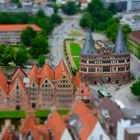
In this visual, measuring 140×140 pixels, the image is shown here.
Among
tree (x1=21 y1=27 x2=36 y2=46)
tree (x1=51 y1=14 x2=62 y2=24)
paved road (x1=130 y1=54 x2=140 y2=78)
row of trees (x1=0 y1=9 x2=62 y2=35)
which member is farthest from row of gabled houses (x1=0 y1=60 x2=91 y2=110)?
tree (x1=51 y1=14 x2=62 y2=24)

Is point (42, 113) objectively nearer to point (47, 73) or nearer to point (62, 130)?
point (47, 73)

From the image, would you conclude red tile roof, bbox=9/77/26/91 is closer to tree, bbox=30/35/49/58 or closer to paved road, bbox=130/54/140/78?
paved road, bbox=130/54/140/78

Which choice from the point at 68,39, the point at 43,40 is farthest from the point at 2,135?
the point at 68,39

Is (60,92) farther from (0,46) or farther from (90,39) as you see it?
(0,46)

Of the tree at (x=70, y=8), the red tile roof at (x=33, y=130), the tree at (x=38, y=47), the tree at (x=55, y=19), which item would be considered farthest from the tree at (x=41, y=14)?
the red tile roof at (x=33, y=130)

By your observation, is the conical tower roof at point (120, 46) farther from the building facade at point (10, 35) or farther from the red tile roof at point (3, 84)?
the building facade at point (10, 35)

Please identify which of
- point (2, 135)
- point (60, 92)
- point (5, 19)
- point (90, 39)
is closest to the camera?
point (2, 135)

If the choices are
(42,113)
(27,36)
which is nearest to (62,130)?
(42,113)
